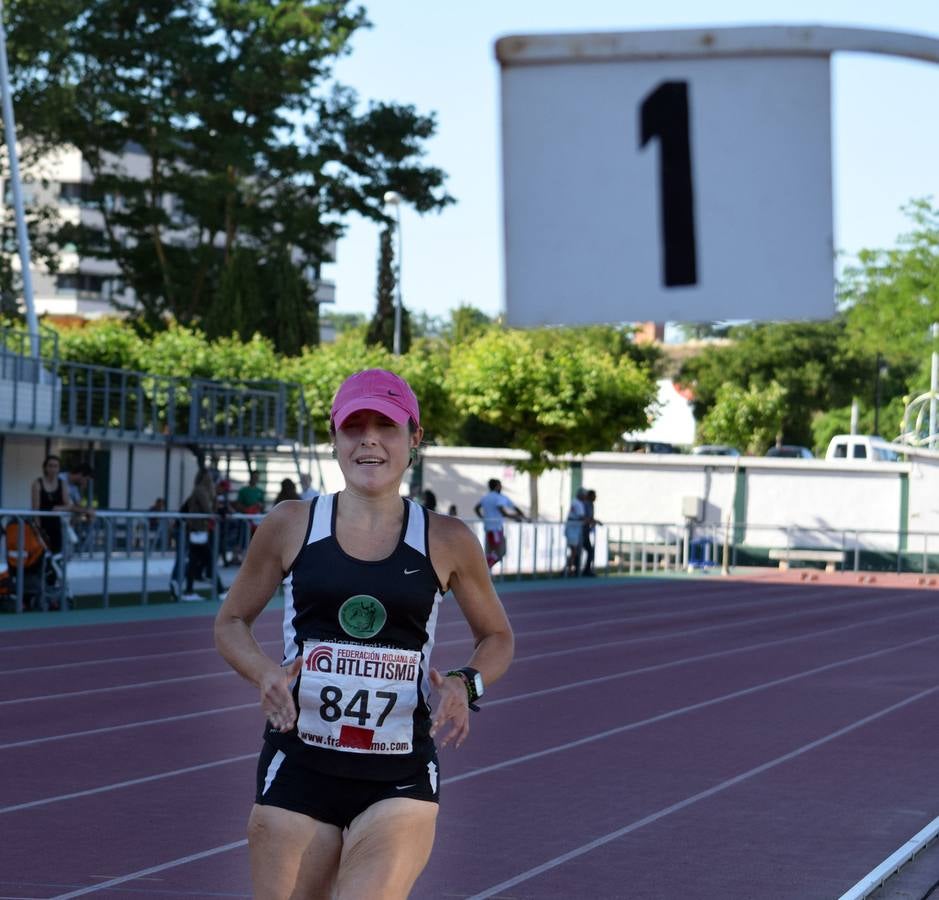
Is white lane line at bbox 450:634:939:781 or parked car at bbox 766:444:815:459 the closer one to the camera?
white lane line at bbox 450:634:939:781

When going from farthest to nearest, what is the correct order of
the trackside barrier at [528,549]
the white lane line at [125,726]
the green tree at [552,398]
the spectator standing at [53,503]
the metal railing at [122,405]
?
the green tree at [552,398] → the metal railing at [122,405] → the trackside barrier at [528,549] → the spectator standing at [53,503] → the white lane line at [125,726]

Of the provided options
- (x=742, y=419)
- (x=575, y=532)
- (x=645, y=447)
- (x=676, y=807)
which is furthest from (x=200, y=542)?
(x=645, y=447)

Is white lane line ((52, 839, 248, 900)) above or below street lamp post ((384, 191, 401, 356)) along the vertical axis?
below

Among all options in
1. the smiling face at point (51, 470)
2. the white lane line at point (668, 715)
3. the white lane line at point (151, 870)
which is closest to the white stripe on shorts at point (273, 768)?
the white lane line at point (151, 870)

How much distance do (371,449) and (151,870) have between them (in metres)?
3.65

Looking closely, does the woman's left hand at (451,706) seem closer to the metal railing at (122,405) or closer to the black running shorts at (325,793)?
the black running shorts at (325,793)

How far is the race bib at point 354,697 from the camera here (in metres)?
4.55

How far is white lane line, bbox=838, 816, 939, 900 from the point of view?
753 centimetres

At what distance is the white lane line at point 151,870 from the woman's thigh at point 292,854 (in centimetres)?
289

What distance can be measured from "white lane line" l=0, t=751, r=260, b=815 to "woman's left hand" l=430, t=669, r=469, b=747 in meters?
4.85

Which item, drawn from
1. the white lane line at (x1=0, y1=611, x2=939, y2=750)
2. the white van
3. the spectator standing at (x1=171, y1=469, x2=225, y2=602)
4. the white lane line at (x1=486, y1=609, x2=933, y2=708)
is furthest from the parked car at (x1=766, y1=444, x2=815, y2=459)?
the white lane line at (x1=0, y1=611, x2=939, y2=750)

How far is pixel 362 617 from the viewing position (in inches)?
179

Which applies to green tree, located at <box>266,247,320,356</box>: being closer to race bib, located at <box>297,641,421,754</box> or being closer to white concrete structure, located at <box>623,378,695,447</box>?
white concrete structure, located at <box>623,378,695,447</box>

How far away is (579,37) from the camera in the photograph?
3.49 metres
